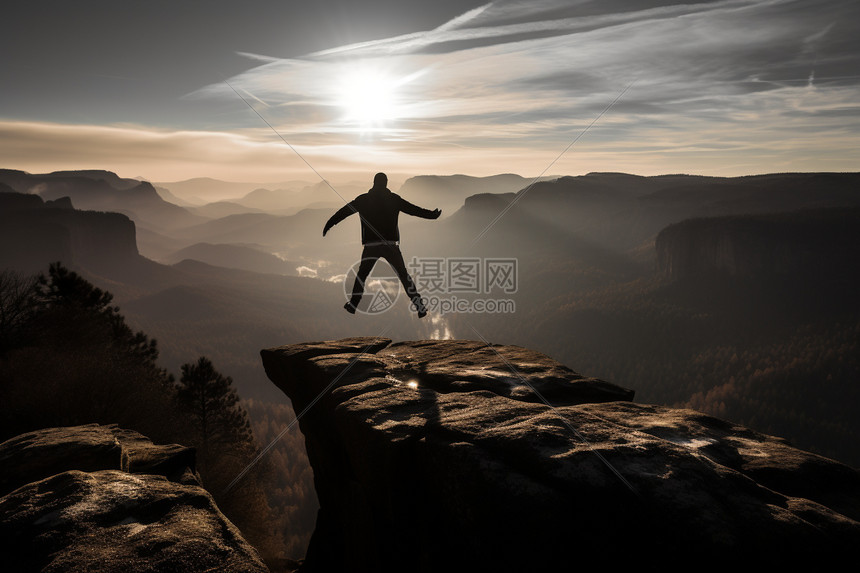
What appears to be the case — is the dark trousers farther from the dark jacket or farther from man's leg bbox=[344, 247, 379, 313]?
the dark jacket

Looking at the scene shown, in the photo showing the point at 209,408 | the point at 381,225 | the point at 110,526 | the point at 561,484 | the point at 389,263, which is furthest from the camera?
the point at 209,408

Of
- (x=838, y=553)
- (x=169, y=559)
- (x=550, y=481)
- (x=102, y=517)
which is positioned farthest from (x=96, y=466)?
(x=838, y=553)

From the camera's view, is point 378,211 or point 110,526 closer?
point 110,526

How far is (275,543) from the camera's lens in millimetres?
39531

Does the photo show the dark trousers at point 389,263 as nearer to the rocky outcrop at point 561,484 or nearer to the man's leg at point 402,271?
the man's leg at point 402,271

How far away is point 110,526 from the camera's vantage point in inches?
181

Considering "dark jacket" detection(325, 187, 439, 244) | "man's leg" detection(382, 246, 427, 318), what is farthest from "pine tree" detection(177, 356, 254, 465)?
"man's leg" detection(382, 246, 427, 318)

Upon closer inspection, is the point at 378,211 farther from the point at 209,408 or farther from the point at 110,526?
the point at 209,408

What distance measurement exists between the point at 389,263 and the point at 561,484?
674 centimetres

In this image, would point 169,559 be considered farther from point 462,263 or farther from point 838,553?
point 462,263

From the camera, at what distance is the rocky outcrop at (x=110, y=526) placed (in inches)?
161

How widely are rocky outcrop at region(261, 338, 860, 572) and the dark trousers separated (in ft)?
8.97

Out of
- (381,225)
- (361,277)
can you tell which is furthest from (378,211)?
(361,277)

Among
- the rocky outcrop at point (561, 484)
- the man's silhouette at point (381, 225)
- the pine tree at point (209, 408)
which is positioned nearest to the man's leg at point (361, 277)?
the man's silhouette at point (381, 225)
